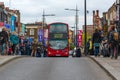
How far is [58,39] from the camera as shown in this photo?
5366cm

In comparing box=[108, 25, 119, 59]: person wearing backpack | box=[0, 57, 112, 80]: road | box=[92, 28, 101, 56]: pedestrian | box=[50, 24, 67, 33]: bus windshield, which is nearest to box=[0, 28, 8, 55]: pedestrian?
box=[92, 28, 101, 56]: pedestrian

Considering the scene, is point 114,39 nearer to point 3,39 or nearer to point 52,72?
point 52,72

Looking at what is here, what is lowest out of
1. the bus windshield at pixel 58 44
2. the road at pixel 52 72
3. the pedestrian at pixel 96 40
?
the road at pixel 52 72

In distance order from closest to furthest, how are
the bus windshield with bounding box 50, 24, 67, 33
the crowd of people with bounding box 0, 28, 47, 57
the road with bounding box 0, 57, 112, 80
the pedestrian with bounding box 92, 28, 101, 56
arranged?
the road with bounding box 0, 57, 112, 80, the pedestrian with bounding box 92, 28, 101, 56, the crowd of people with bounding box 0, 28, 47, 57, the bus windshield with bounding box 50, 24, 67, 33

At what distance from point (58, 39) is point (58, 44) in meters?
0.98

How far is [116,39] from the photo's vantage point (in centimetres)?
2492

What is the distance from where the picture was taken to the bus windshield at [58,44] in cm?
5409

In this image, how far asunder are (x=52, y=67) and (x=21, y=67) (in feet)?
4.44

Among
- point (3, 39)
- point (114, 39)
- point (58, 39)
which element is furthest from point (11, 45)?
point (58, 39)

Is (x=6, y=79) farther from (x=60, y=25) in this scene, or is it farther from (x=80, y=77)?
(x=60, y=25)

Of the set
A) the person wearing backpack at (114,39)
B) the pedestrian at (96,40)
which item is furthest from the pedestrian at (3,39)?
the person wearing backpack at (114,39)

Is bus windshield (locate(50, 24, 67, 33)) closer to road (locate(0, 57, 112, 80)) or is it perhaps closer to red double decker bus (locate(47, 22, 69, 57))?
red double decker bus (locate(47, 22, 69, 57))

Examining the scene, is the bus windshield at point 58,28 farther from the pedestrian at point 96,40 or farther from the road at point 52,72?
the road at point 52,72

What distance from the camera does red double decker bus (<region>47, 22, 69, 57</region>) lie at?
52.6 m
